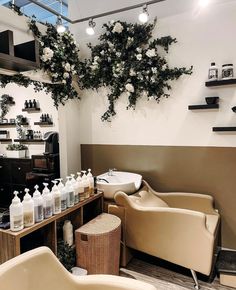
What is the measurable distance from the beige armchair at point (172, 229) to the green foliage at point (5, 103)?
10.3 ft

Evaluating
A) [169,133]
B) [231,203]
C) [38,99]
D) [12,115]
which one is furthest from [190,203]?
[12,115]

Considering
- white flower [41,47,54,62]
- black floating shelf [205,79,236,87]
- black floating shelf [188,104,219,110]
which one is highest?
white flower [41,47,54,62]

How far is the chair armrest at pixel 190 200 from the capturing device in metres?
2.66

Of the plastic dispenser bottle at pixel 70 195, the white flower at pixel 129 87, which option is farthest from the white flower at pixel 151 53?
the plastic dispenser bottle at pixel 70 195

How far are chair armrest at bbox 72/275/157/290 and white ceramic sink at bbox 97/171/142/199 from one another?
121 cm

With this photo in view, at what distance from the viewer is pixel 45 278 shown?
4.35ft

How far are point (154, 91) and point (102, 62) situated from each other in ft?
2.46

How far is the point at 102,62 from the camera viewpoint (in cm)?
307

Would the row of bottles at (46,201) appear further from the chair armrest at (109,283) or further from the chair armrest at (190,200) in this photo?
the chair armrest at (190,200)

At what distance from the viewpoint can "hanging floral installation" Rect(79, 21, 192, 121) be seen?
9.29ft

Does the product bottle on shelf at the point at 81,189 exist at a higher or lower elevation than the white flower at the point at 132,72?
lower

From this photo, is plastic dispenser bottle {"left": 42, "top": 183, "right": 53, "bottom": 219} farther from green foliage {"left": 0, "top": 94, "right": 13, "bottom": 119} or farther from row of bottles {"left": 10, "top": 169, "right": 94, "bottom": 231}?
green foliage {"left": 0, "top": 94, "right": 13, "bottom": 119}

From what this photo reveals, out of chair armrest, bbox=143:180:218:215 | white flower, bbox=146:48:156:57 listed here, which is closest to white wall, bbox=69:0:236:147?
white flower, bbox=146:48:156:57

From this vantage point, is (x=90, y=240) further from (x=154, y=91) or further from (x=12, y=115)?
(x=12, y=115)
